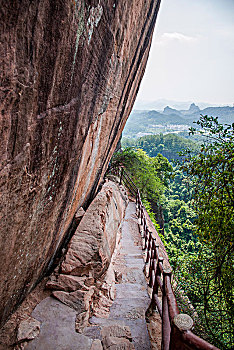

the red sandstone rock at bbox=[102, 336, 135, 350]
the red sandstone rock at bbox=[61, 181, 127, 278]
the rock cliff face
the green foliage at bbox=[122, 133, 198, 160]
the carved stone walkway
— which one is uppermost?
the rock cliff face

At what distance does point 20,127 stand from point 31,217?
111 cm

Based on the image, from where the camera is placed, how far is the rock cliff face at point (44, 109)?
1.61 m

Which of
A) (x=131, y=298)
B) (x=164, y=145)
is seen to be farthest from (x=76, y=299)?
(x=164, y=145)

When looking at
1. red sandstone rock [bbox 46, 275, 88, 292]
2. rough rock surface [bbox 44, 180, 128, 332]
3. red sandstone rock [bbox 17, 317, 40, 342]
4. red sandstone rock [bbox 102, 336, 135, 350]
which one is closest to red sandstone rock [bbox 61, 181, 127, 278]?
rough rock surface [bbox 44, 180, 128, 332]

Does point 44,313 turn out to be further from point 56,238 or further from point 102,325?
point 56,238

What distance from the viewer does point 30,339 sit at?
2.40 metres

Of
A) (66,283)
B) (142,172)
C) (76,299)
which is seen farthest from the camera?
(142,172)

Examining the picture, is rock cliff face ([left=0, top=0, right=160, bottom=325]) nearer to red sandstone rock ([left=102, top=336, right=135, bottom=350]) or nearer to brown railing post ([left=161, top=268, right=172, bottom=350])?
red sandstone rock ([left=102, top=336, right=135, bottom=350])

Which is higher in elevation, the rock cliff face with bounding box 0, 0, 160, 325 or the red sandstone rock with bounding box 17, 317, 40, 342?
the rock cliff face with bounding box 0, 0, 160, 325

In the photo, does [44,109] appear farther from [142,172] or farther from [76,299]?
[142,172]

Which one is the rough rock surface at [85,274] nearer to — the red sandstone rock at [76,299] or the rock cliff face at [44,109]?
the red sandstone rock at [76,299]

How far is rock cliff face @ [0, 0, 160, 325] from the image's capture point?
161 centimetres

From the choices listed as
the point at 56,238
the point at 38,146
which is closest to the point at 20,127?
the point at 38,146

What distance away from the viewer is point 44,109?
6.77 feet
